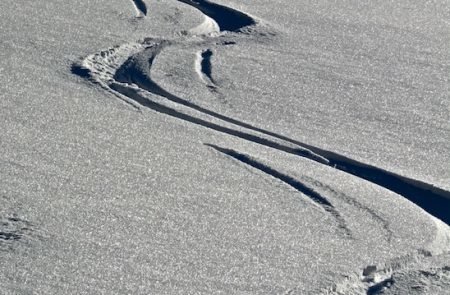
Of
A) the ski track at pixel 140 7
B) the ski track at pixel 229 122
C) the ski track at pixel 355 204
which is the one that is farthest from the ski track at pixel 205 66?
the ski track at pixel 355 204

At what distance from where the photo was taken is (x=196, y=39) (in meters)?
2.19

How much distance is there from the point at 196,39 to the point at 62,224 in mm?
903

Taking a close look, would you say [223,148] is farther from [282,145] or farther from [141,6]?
[141,6]

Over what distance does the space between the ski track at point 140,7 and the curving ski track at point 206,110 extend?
0.01 m

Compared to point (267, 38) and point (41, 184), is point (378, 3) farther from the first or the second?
point (41, 184)

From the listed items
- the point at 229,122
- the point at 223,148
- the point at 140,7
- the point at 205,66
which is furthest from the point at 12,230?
the point at 140,7

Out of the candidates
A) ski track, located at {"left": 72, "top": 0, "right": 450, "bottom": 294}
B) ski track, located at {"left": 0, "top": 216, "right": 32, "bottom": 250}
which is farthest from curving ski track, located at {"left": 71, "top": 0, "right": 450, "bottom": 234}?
ski track, located at {"left": 0, "top": 216, "right": 32, "bottom": 250}

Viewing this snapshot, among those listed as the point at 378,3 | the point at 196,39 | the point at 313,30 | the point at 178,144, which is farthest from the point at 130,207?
the point at 378,3

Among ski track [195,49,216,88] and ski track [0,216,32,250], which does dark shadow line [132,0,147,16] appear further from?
ski track [0,216,32,250]

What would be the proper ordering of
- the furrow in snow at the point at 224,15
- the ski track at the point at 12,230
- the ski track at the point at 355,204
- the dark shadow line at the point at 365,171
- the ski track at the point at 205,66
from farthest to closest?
the furrow in snow at the point at 224,15
the ski track at the point at 205,66
the dark shadow line at the point at 365,171
the ski track at the point at 355,204
the ski track at the point at 12,230

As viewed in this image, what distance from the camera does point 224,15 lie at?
237cm

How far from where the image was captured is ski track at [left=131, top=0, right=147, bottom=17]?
231 centimetres

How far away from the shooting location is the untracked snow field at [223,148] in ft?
4.31

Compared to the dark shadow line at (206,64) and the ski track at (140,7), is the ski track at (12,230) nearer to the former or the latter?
the dark shadow line at (206,64)
